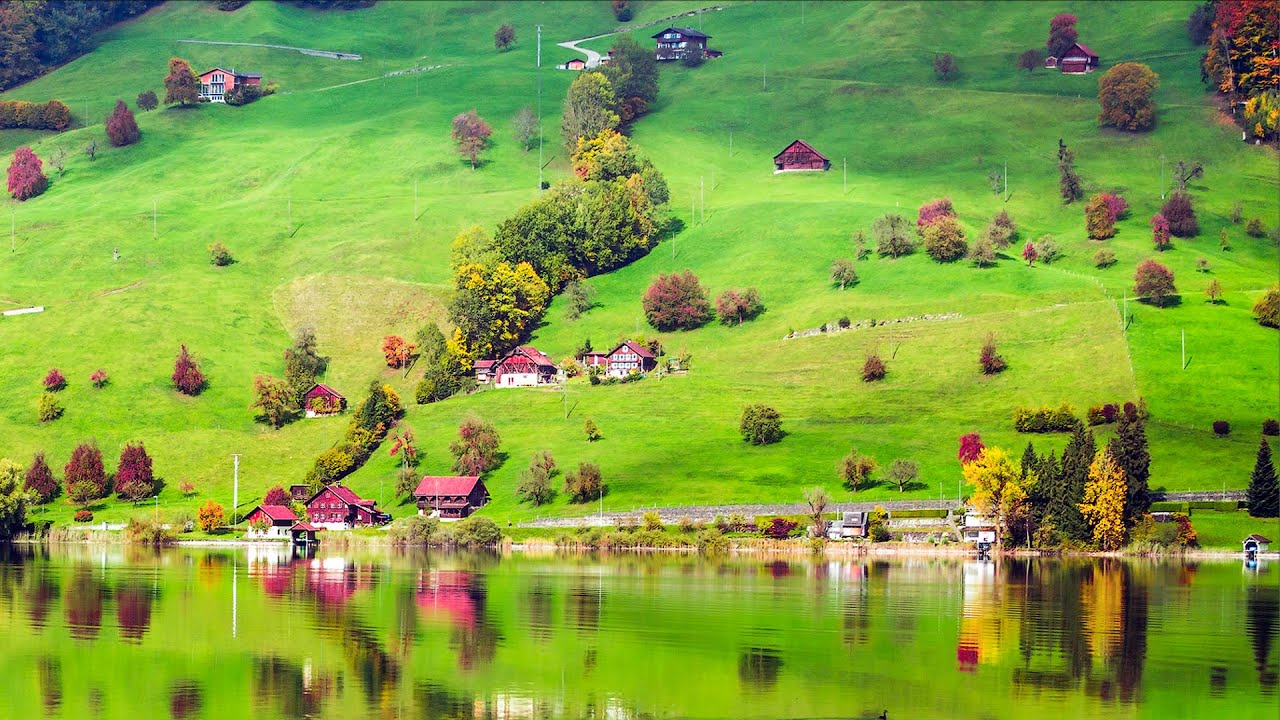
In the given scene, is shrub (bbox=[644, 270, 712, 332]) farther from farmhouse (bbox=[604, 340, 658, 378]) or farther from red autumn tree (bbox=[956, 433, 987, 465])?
red autumn tree (bbox=[956, 433, 987, 465])

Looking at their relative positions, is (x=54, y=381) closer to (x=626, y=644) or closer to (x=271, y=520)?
(x=271, y=520)

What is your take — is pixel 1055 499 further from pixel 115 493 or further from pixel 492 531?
pixel 115 493

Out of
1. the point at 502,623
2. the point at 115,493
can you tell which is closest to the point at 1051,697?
the point at 502,623

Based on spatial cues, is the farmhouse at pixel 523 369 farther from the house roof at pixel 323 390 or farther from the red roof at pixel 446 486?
the red roof at pixel 446 486

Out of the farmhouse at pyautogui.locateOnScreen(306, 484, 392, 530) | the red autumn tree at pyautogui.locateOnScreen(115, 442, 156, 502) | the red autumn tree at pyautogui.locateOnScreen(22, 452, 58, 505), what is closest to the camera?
the farmhouse at pyautogui.locateOnScreen(306, 484, 392, 530)

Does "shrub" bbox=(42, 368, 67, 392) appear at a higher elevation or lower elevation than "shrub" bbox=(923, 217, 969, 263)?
lower

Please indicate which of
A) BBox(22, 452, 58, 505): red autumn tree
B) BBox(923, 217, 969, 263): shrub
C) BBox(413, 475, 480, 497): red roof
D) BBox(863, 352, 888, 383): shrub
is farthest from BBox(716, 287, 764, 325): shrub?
BBox(22, 452, 58, 505): red autumn tree

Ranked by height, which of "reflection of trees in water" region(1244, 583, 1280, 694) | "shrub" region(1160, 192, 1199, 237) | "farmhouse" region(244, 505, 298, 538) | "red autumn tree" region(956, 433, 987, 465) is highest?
"shrub" region(1160, 192, 1199, 237)
